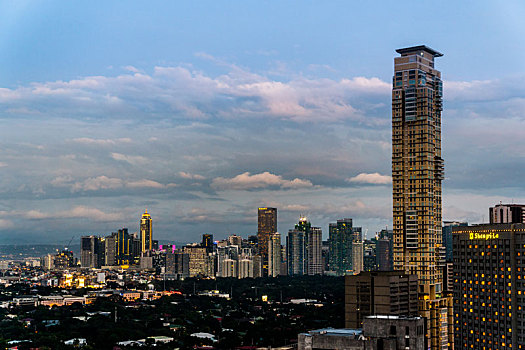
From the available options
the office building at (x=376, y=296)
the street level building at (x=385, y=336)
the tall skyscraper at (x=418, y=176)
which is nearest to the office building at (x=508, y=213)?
the tall skyscraper at (x=418, y=176)

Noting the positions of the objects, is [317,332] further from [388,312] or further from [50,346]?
[50,346]

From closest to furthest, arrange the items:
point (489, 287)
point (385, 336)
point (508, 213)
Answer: point (385, 336)
point (489, 287)
point (508, 213)

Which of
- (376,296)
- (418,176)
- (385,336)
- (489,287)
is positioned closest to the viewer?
(385,336)

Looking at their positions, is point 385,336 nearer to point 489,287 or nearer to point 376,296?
point 376,296

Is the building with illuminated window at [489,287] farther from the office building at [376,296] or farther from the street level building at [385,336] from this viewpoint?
the street level building at [385,336]

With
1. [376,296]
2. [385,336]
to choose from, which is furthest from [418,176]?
[385,336]

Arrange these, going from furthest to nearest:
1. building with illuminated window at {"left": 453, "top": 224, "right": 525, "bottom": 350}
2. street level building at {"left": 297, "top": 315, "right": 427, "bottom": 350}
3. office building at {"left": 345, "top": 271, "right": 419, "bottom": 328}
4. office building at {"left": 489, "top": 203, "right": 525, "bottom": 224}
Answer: office building at {"left": 489, "top": 203, "right": 525, "bottom": 224}, building with illuminated window at {"left": 453, "top": 224, "right": 525, "bottom": 350}, office building at {"left": 345, "top": 271, "right": 419, "bottom": 328}, street level building at {"left": 297, "top": 315, "right": 427, "bottom": 350}

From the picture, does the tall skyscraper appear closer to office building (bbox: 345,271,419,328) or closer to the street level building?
office building (bbox: 345,271,419,328)

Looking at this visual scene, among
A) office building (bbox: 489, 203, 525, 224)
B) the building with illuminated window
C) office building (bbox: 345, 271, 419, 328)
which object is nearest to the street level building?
office building (bbox: 345, 271, 419, 328)
